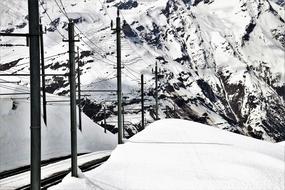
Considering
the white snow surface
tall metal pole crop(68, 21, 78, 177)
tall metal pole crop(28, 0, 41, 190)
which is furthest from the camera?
the white snow surface

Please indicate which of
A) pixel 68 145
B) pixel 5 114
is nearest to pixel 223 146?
pixel 5 114

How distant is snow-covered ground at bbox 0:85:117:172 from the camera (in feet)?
142

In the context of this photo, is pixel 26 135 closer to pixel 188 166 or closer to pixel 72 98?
pixel 188 166

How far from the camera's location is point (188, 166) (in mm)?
27750

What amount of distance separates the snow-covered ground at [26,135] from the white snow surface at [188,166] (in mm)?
11452

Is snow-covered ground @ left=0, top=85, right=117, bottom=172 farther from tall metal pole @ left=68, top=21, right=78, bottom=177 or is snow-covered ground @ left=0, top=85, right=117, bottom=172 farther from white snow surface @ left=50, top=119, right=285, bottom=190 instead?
tall metal pole @ left=68, top=21, right=78, bottom=177

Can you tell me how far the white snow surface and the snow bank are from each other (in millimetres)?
11458

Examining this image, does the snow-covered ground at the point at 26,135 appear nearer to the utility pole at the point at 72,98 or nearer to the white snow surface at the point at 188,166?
the white snow surface at the point at 188,166

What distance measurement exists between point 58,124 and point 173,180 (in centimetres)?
3550

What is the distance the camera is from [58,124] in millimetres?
57906

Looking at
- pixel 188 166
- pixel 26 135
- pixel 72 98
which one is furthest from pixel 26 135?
pixel 72 98

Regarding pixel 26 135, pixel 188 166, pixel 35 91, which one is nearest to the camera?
pixel 35 91

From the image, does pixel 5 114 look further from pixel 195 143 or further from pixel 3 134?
pixel 195 143

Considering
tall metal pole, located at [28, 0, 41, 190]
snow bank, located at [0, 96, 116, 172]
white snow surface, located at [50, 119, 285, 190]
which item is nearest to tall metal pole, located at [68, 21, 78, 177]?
white snow surface, located at [50, 119, 285, 190]
